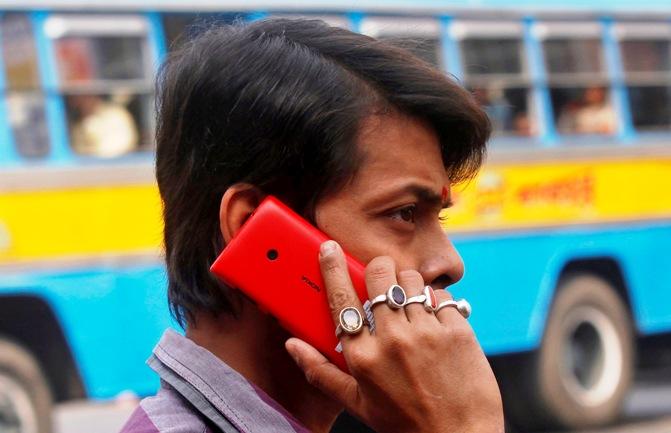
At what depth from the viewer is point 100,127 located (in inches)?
323

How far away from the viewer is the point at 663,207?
10336 millimetres

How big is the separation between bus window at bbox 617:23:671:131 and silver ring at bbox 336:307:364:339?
8707mm

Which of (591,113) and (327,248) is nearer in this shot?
(327,248)

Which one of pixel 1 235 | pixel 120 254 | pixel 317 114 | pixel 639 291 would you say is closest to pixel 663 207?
pixel 639 291

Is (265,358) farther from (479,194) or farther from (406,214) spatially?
(479,194)

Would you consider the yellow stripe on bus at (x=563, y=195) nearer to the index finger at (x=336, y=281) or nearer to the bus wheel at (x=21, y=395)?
the bus wheel at (x=21, y=395)

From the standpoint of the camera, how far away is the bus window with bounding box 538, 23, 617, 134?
32.3ft

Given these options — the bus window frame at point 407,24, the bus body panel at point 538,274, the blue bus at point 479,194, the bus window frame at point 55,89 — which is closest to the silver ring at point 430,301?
the blue bus at point 479,194

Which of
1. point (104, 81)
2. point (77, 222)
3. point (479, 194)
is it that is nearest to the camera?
point (77, 222)

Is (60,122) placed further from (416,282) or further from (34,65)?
(416,282)

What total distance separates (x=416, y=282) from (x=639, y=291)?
8.79m

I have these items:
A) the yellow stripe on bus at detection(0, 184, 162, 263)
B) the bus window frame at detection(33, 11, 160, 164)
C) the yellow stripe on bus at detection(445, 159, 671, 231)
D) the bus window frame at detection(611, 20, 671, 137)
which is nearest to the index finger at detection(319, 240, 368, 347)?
the yellow stripe on bus at detection(0, 184, 162, 263)

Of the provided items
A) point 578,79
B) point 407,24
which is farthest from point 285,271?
point 578,79

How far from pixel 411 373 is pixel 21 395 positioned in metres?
6.47
